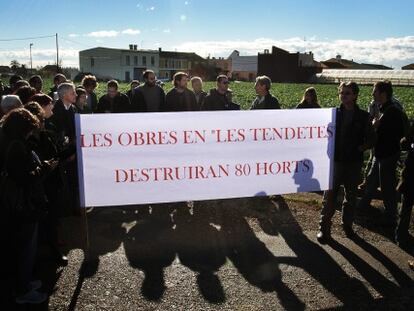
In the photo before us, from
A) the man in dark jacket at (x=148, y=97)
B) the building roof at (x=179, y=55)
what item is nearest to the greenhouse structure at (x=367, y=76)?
the building roof at (x=179, y=55)

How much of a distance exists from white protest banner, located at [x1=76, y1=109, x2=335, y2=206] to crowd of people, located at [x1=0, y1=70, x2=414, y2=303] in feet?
1.07

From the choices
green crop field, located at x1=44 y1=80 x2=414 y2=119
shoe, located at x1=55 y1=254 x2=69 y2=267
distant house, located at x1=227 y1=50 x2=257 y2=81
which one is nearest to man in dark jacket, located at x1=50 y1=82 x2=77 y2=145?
shoe, located at x1=55 y1=254 x2=69 y2=267

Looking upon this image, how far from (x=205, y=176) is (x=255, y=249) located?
1.16m

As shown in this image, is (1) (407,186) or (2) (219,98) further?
(2) (219,98)

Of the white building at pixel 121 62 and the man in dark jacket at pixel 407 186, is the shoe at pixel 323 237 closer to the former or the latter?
the man in dark jacket at pixel 407 186

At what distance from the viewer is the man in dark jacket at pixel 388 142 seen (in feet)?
20.6

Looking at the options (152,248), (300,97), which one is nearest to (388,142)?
(152,248)

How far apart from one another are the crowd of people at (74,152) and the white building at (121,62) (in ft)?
319

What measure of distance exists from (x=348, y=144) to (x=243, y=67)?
109991 mm

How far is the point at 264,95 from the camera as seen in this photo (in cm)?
777

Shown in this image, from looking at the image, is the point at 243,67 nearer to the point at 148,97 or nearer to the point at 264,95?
the point at 148,97

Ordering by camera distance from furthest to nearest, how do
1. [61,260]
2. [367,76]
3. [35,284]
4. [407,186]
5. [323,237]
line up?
[367,76] < [323,237] < [407,186] < [61,260] < [35,284]

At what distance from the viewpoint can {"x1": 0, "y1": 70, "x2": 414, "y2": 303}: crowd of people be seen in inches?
154

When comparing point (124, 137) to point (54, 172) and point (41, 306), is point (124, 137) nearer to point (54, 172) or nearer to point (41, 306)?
point (54, 172)
